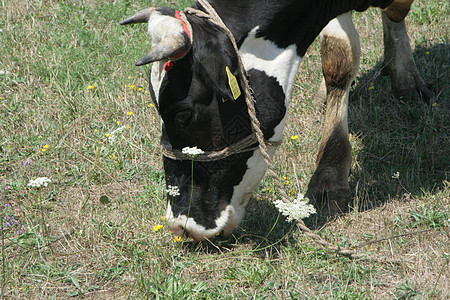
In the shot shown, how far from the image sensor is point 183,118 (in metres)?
2.97

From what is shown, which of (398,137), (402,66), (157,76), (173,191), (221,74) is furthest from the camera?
(402,66)

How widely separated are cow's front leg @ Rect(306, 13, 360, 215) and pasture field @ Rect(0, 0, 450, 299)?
0.14 metres

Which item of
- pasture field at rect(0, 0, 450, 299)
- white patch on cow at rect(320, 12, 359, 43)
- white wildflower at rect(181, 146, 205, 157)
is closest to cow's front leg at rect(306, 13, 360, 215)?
white patch on cow at rect(320, 12, 359, 43)

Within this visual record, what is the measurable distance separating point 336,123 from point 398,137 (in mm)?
813

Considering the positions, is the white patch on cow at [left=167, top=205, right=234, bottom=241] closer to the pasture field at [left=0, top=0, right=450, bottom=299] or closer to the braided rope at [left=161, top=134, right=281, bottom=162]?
the pasture field at [left=0, top=0, right=450, bottom=299]

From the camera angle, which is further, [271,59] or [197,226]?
[197,226]

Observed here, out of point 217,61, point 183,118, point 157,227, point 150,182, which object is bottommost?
point 150,182

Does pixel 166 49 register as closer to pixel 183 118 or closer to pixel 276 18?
pixel 183 118

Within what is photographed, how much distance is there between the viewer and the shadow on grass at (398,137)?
4.00 m

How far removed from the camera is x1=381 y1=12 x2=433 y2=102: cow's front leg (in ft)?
16.4

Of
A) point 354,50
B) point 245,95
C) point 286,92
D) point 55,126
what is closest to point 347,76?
point 354,50

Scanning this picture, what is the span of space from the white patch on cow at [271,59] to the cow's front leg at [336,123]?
2.76 feet

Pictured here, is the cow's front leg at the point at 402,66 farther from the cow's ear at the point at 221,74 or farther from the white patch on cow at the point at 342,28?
the cow's ear at the point at 221,74

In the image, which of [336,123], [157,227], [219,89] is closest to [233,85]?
[219,89]
